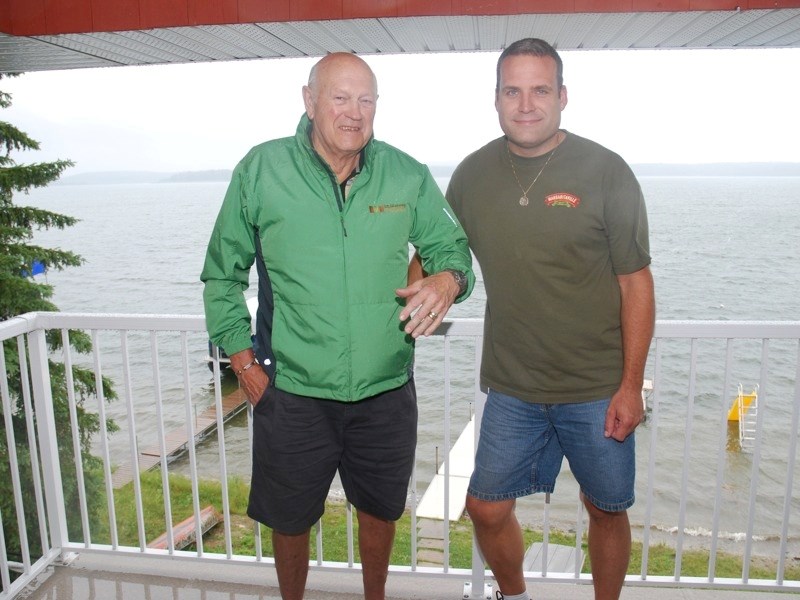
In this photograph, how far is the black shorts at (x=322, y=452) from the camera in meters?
1.72

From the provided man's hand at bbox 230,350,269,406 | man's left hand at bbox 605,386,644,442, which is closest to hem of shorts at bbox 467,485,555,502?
man's left hand at bbox 605,386,644,442

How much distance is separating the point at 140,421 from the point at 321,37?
70.9 feet

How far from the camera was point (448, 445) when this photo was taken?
2.30 m

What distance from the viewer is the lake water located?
17.5 meters

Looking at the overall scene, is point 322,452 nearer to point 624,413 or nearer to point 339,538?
point 624,413

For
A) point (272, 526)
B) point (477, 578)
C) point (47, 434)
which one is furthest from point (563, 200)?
point (47, 434)

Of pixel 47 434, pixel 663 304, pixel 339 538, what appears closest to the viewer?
pixel 47 434

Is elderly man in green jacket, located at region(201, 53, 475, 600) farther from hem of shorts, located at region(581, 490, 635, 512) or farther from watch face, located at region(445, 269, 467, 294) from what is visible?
hem of shorts, located at region(581, 490, 635, 512)

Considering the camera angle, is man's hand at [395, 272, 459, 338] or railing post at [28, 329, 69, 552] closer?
man's hand at [395, 272, 459, 338]

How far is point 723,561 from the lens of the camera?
1241 centimetres

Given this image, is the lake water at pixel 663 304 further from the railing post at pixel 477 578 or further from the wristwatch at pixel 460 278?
the wristwatch at pixel 460 278

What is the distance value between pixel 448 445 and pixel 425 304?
0.94m

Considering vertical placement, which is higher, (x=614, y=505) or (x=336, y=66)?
(x=336, y=66)

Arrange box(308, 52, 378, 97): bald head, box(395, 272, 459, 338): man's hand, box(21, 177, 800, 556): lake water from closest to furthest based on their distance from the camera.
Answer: box(395, 272, 459, 338): man's hand → box(308, 52, 378, 97): bald head → box(21, 177, 800, 556): lake water
